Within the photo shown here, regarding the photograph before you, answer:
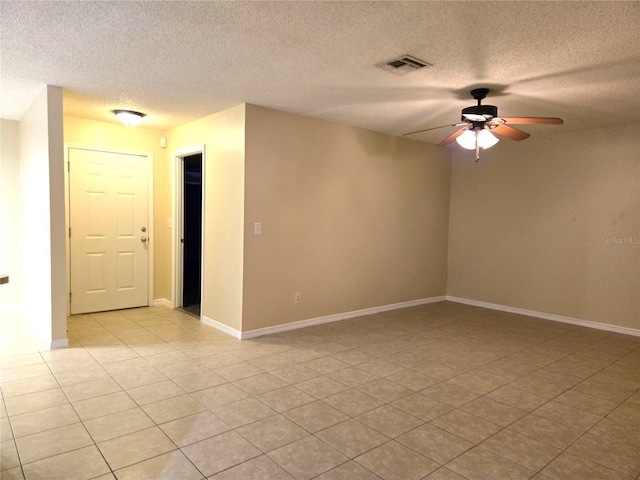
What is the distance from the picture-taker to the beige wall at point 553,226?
488 centimetres

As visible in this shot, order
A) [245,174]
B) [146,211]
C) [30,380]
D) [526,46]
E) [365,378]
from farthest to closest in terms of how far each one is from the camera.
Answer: [146,211] < [245,174] < [365,378] < [30,380] < [526,46]

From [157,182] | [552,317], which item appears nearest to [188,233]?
[157,182]

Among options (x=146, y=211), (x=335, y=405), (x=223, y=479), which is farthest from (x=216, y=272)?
(x=223, y=479)

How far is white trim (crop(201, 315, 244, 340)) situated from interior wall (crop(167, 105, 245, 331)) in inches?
1.4

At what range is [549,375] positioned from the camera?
3502 millimetres

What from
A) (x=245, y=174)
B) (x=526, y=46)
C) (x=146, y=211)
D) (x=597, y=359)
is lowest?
(x=597, y=359)

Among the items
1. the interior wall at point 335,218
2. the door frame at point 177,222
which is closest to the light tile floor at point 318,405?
the interior wall at point 335,218

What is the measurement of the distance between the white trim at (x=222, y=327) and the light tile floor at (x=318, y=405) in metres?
0.10

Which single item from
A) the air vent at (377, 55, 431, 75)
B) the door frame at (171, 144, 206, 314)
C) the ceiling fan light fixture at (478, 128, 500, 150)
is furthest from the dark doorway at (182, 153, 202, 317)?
the ceiling fan light fixture at (478, 128, 500, 150)

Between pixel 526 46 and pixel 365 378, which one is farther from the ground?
pixel 526 46

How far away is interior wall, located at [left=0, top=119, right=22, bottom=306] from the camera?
5.20 m

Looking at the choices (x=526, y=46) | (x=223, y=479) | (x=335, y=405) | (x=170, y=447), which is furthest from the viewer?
(x=335, y=405)

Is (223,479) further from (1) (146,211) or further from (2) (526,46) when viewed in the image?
(1) (146,211)

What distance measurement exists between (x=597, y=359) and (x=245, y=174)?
154 inches
